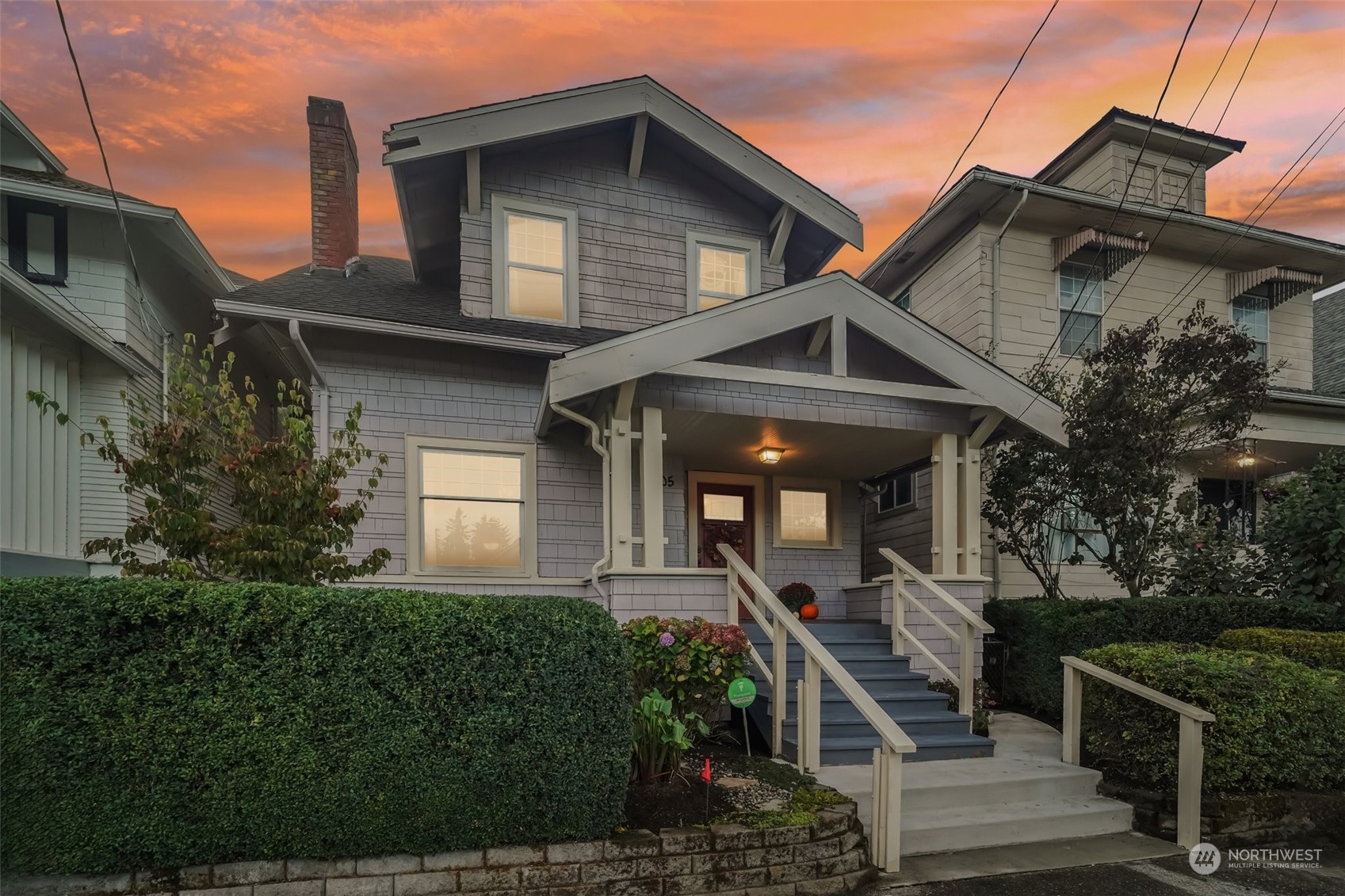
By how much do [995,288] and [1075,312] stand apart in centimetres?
151

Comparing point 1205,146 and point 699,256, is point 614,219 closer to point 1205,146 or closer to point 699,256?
point 699,256

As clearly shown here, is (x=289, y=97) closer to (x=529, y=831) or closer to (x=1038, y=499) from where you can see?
(x=529, y=831)

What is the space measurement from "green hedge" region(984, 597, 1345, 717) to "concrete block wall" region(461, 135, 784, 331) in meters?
5.56

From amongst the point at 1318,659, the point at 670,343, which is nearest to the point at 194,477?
the point at 670,343

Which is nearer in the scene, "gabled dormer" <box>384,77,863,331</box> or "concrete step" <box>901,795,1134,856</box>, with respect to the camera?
"concrete step" <box>901,795,1134,856</box>

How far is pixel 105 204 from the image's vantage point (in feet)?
26.2

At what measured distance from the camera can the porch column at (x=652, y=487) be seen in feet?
22.9

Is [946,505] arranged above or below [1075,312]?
below

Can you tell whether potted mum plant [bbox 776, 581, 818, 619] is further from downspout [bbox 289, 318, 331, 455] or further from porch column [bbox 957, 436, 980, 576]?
downspout [bbox 289, 318, 331, 455]

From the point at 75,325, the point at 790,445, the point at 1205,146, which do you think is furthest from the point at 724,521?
the point at 1205,146

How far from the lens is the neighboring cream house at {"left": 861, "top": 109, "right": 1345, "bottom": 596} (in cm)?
1109

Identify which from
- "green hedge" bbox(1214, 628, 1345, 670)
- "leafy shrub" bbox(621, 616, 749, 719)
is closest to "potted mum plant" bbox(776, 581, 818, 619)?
"leafy shrub" bbox(621, 616, 749, 719)

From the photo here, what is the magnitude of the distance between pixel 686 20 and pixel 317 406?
18.4ft

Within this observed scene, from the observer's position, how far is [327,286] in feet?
28.9
